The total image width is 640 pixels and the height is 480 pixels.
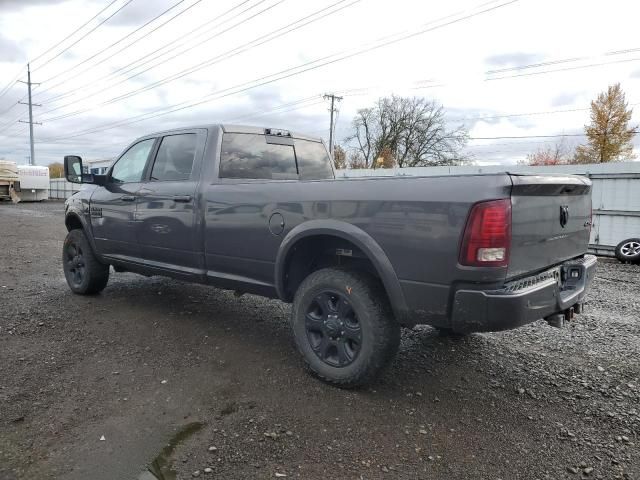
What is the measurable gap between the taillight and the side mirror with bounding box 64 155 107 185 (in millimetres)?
4249

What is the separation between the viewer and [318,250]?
3.57 meters

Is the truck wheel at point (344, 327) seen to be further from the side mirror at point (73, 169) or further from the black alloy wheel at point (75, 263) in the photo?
the black alloy wheel at point (75, 263)

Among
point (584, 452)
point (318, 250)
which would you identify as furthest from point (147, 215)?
point (584, 452)

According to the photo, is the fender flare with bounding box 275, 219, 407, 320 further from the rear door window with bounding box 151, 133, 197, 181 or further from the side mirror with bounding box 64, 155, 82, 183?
the side mirror with bounding box 64, 155, 82, 183

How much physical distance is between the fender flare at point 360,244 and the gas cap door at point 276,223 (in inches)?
4.3

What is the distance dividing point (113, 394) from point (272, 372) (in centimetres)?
110

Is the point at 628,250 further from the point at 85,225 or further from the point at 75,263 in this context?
the point at 75,263

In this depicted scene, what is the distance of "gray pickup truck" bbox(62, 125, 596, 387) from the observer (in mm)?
2631

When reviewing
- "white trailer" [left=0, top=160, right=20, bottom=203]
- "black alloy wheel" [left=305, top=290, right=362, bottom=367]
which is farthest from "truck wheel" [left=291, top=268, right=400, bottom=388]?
"white trailer" [left=0, top=160, right=20, bottom=203]

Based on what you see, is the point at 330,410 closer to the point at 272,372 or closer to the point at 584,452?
the point at 272,372

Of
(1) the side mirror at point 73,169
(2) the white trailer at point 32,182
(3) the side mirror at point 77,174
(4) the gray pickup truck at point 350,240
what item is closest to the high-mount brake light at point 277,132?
(4) the gray pickup truck at point 350,240

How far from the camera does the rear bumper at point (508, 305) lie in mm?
2598

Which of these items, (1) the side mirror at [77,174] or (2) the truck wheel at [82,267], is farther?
(2) the truck wheel at [82,267]

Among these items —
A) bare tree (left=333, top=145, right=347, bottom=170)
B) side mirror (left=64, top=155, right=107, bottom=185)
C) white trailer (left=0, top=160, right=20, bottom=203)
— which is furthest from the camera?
bare tree (left=333, top=145, right=347, bottom=170)
